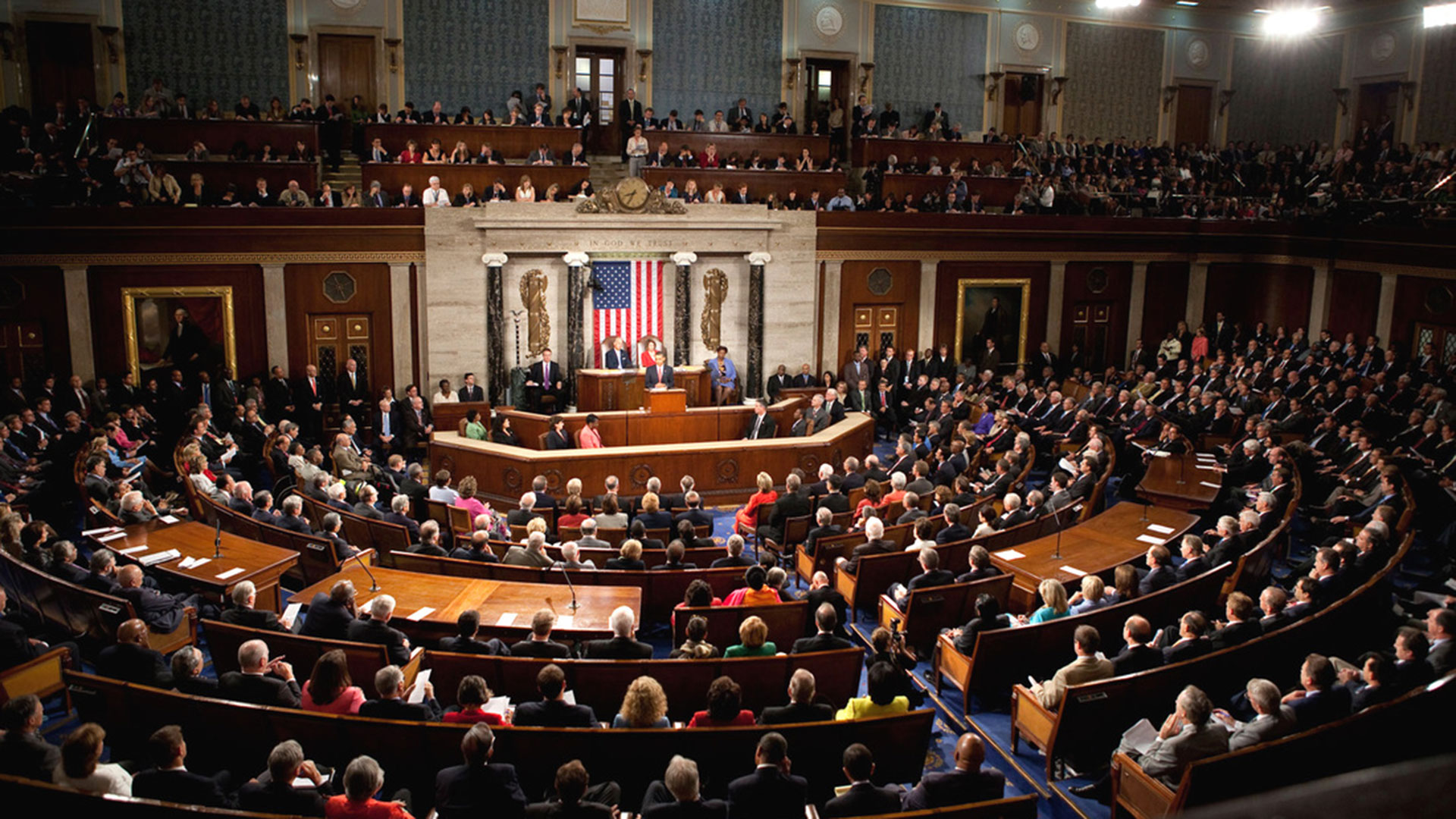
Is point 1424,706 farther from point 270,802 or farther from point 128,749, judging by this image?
point 128,749

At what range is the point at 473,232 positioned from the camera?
52.0ft

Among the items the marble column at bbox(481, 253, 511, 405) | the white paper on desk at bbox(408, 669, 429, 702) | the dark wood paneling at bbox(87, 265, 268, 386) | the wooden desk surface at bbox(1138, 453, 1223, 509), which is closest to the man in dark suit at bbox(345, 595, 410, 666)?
the white paper on desk at bbox(408, 669, 429, 702)

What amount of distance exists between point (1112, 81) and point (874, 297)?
10.4m

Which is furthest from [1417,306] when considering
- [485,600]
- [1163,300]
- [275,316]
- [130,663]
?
[130,663]

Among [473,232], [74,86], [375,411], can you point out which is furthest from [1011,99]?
[74,86]

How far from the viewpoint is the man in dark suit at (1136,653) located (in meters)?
6.12

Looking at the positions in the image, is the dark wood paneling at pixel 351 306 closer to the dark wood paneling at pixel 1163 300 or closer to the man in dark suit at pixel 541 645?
the man in dark suit at pixel 541 645

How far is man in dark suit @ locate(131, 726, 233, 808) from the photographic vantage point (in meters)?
4.51

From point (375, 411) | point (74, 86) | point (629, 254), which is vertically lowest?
point (375, 411)

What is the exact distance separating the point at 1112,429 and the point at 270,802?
12.1m

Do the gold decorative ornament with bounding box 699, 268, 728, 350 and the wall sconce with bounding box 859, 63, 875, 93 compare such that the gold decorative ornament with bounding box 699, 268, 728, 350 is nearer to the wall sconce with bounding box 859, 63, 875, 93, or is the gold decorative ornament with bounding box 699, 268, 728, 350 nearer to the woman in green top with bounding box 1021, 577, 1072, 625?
the wall sconce with bounding box 859, 63, 875, 93

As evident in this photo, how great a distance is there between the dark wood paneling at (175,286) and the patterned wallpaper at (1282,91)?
2305 centimetres

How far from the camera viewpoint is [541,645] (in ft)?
20.2

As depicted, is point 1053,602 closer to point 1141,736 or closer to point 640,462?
point 1141,736
